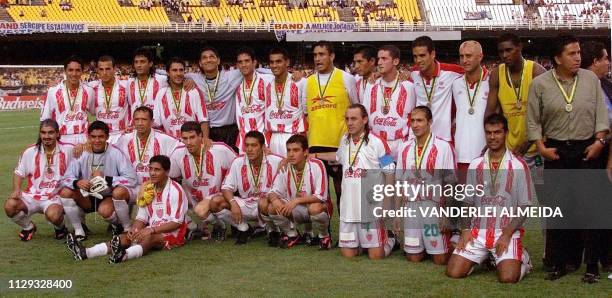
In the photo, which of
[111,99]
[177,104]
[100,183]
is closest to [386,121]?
[177,104]

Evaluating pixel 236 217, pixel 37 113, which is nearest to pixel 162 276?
pixel 236 217

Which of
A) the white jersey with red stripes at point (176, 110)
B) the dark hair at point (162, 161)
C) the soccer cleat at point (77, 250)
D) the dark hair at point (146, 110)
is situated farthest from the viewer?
the white jersey with red stripes at point (176, 110)

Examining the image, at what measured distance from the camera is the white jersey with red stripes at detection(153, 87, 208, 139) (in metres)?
7.01

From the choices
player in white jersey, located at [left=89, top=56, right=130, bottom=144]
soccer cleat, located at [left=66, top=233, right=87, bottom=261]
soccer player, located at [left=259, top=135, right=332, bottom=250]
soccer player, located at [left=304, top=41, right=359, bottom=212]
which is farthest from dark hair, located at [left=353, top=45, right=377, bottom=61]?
soccer cleat, located at [left=66, top=233, right=87, bottom=261]

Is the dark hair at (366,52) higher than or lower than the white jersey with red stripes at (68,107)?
higher

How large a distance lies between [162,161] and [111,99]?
4.71ft

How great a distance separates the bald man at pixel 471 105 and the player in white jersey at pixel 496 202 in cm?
32

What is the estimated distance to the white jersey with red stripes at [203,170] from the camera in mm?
6695

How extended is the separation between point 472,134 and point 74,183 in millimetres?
3349

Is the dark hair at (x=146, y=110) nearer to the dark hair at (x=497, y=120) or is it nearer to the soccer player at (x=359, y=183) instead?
the soccer player at (x=359, y=183)

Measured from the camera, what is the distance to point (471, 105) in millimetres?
5598

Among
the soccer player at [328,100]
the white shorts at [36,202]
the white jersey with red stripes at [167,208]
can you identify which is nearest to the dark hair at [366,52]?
the soccer player at [328,100]

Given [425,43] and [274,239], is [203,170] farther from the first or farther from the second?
[425,43]

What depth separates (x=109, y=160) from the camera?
673 cm
